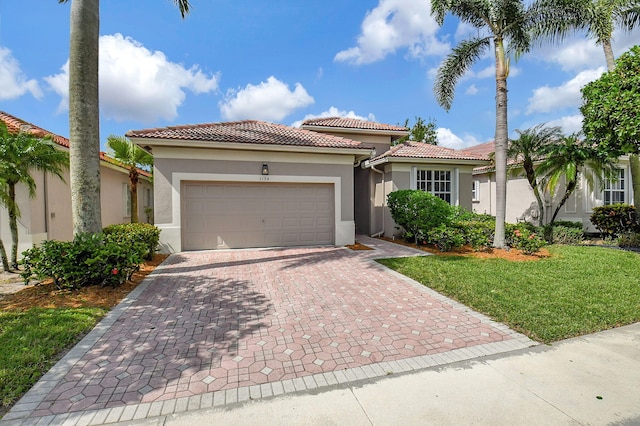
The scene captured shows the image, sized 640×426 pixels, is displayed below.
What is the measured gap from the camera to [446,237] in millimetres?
9938

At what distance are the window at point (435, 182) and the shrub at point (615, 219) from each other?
700 centimetres

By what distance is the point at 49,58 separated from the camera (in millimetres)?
9219

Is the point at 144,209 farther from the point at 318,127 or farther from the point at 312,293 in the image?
the point at 312,293

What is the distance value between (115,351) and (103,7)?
7.90 meters

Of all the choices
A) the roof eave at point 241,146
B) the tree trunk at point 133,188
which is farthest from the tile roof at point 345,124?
the tree trunk at point 133,188

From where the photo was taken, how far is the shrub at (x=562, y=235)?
1217 cm

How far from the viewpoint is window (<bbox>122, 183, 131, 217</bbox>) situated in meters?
15.2

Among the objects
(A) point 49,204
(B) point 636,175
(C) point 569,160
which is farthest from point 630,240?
(A) point 49,204

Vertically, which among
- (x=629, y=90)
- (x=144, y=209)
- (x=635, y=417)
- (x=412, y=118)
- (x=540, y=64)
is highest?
(x=412, y=118)

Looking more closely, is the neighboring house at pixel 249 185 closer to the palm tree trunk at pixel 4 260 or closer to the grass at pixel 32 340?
the palm tree trunk at pixel 4 260

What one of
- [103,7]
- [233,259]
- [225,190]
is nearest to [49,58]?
[103,7]

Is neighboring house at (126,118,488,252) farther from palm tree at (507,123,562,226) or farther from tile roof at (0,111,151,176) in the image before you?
palm tree at (507,123,562,226)

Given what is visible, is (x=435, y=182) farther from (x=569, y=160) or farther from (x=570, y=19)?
(x=570, y=19)

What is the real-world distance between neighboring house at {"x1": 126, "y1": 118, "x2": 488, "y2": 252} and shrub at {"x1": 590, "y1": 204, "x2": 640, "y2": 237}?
29.7 ft
